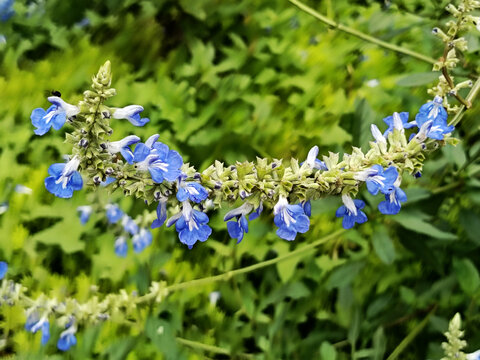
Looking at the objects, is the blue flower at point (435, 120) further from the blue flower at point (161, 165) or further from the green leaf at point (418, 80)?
the green leaf at point (418, 80)

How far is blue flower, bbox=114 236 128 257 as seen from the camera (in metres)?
1.92

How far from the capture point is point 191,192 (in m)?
0.79

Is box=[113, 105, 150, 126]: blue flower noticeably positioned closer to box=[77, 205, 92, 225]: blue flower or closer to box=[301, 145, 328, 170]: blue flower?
box=[301, 145, 328, 170]: blue flower

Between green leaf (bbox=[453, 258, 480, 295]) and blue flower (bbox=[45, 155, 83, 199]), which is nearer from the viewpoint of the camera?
blue flower (bbox=[45, 155, 83, 199])

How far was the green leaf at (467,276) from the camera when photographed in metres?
1.50

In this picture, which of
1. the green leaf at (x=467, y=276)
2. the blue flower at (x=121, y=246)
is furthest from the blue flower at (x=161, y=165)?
the blue flower at (x=121, y=246)

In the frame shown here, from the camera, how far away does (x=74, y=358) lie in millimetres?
1688

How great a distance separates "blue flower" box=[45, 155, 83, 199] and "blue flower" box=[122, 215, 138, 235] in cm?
109

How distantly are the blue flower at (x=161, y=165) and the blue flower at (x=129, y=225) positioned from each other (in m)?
1.09

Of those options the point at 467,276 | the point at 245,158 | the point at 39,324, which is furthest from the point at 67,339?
the point at 467,276

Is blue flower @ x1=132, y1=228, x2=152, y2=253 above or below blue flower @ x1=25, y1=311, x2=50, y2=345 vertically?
below

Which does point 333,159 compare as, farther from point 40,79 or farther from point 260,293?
point 40,79

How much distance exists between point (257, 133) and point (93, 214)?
2.28 feet

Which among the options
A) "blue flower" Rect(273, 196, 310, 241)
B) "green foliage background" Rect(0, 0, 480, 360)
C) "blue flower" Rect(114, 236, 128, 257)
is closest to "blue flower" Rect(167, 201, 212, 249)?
"blue flower" Rect(273, 196, 310, 241)
